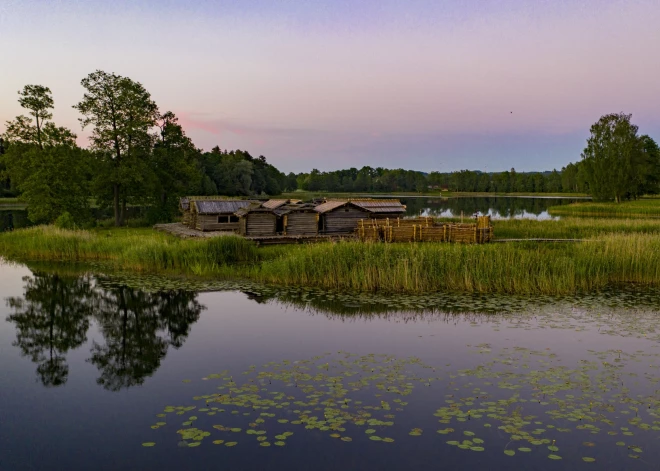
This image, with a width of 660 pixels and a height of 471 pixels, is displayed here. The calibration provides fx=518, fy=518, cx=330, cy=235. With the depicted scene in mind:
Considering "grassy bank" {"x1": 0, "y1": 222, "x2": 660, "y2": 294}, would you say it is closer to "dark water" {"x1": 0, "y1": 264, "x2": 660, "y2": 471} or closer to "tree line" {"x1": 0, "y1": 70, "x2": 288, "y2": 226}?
"dark water" {"x1": 0, "y1": 264, "x2": 660, "y2": 471}

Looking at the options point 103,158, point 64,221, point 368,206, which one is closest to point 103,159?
point 103,158

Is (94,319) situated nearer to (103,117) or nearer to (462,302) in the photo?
(462,302)

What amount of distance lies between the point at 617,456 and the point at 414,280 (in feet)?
48.4

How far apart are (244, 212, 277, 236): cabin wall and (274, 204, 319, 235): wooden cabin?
30.3 inches

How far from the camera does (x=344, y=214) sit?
46.1 metres

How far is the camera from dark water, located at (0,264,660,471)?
32.6 feet

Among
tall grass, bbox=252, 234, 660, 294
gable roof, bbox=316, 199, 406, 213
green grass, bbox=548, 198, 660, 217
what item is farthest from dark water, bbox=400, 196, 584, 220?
tall grass, bbox=252, 234, 660, 294

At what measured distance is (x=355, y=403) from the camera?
11.8m

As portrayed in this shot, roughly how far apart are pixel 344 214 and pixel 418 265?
21.8 m

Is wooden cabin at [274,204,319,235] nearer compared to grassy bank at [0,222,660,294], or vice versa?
grassy bank at [0,222,660,294]

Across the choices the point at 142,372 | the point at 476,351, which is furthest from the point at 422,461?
the point at 142,372

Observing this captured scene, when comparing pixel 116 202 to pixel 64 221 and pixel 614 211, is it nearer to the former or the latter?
pixel 64 221

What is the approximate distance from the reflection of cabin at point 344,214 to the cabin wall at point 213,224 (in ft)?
26.5

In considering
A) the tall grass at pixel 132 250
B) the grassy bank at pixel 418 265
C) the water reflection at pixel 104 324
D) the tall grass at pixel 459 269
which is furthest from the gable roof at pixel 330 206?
the water reflection at pixel 104 324
